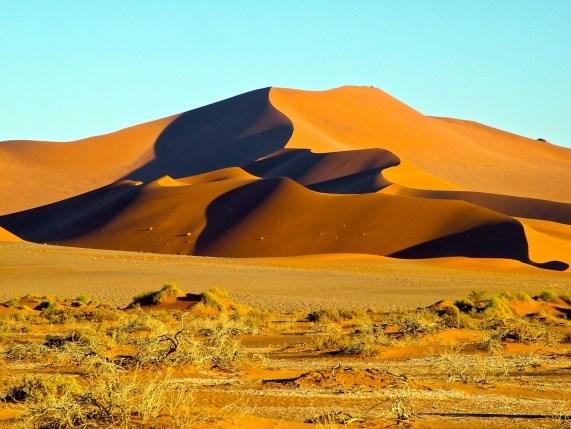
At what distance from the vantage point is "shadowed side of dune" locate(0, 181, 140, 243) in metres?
79.6

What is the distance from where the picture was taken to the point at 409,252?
197 ft

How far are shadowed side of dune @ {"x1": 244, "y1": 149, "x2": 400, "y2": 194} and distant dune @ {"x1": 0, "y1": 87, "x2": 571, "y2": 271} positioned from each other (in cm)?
20

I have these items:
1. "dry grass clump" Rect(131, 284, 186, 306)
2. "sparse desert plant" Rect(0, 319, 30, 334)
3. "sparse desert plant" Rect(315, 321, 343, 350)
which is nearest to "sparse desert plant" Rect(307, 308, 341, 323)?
"sparse desert plant" Rect(315, 321, 343, 350)

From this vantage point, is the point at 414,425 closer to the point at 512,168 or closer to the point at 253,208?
the point at 253,208

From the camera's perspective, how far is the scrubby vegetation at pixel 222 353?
9141 mm

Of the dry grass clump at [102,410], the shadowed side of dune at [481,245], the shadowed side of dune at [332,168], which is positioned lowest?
the dry grass clump at [102,410]

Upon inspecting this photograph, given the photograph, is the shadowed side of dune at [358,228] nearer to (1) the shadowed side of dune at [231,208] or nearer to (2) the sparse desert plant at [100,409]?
(1) the shadowed side of dune at [231,208]

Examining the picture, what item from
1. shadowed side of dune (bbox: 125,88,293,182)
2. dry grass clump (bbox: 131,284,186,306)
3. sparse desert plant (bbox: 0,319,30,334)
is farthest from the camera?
shadowed side of dune (bbox: 125,88,293,182)

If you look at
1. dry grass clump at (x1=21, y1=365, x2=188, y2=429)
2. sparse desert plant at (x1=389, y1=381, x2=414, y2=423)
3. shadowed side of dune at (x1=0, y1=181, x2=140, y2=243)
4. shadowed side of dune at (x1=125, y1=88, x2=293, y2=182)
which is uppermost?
shadowed side of dune at (x1=125, y1=88, x2=293, y2=182)

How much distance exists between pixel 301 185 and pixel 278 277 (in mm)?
36707

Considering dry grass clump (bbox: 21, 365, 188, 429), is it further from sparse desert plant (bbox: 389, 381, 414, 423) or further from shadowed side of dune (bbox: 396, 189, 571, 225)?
shadowed side of dune (bbox: 396, 189, 571, 225)

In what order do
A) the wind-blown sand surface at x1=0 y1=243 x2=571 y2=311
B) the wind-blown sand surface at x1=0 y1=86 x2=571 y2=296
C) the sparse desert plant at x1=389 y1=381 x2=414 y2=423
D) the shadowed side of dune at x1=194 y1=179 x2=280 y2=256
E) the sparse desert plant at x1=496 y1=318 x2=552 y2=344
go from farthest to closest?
the shadowed side of dune at x1=194 y1=179 x2=280 y2=256
the wind-blown sand surface at x1=0 y1=86 x2=571 y2=296
the wind-blown sand surface at x1=0 y1=243 x2=571 y2=311
the sparse desert plant at x1=496 y1=318 x2=552 y2=344
the sparse desert plant at x1=389 y1=381 x2=414 y2=423

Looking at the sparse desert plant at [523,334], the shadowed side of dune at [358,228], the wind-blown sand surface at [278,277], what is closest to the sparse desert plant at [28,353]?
the sparse desert plant at [523,334]

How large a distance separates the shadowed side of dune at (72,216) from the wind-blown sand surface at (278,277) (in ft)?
83.8
